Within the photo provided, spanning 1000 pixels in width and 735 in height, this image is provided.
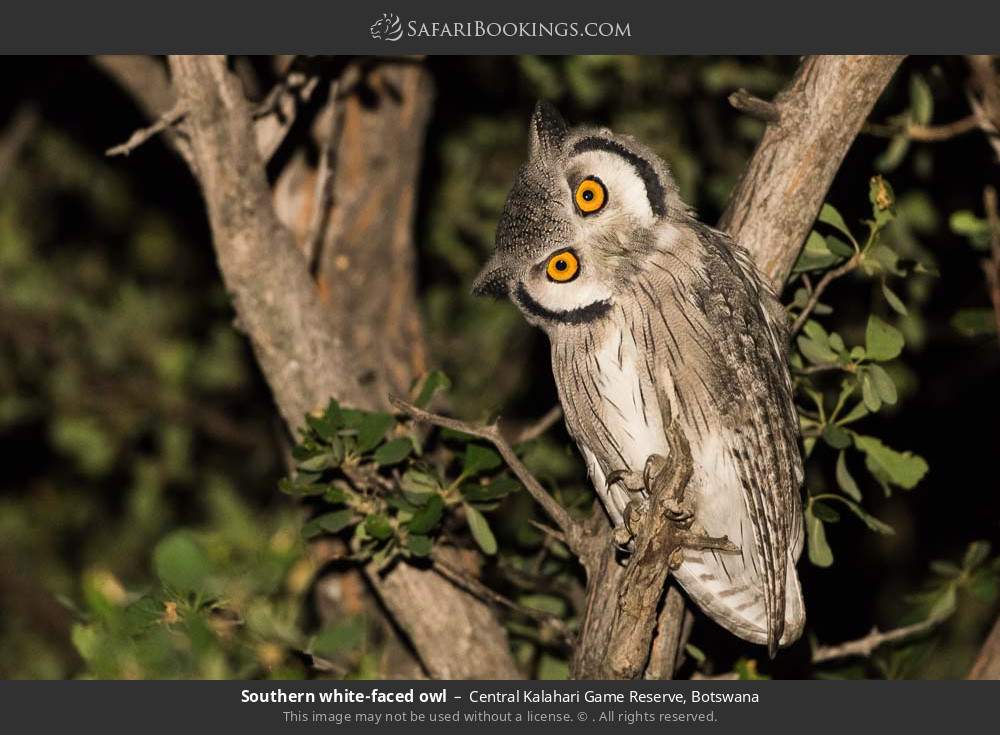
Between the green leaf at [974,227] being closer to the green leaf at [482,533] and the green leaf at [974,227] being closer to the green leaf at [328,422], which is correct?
the green leaf at [482,533]

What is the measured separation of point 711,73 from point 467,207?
41.0 inches

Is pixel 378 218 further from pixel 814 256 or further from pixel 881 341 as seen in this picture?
pixel 881 341

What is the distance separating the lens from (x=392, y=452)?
2441 mm

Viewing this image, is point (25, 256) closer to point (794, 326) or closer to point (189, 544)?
point (189, 544)

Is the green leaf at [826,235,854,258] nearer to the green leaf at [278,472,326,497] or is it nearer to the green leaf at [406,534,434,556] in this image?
the green leaf at [406,534,434,556]

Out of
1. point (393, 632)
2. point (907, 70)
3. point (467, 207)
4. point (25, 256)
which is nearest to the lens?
point (393, 632)

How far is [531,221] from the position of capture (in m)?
2.30

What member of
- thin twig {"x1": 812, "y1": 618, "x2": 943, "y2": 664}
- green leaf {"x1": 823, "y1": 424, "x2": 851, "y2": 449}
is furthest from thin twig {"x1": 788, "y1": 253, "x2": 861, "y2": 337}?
thin twig {"x1": 812, "y1": 618, "x2": 943, "y2": 664}

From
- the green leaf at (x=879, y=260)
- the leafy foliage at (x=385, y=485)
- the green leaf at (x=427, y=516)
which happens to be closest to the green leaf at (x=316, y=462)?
the leafy foliage at (x=385, y=485)

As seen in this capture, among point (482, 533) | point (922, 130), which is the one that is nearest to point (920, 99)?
point (922, 130)

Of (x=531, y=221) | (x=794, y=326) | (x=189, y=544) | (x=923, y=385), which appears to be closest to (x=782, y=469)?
(x=794, y=326)

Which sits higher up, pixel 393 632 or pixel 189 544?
pixel 189 544

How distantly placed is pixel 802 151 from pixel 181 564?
5.05ft

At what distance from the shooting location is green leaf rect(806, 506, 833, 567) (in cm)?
244
